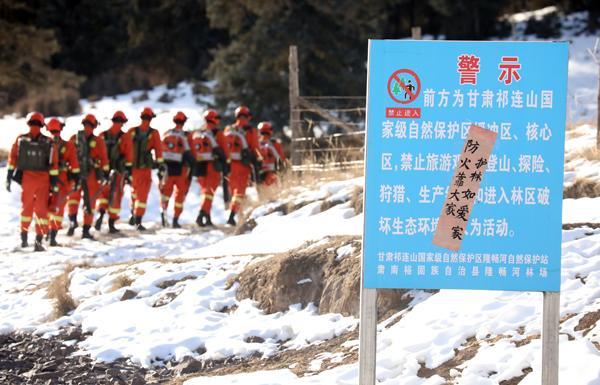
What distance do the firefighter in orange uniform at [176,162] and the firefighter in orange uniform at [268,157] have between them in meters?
1.24

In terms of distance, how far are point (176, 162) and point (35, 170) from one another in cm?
298

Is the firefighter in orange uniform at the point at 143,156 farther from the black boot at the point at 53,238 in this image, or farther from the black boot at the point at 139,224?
the black boot at the point at 53,238

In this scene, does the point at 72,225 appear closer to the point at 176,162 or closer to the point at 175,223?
the point at 175,223

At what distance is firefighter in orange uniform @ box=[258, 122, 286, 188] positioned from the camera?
57.2ft

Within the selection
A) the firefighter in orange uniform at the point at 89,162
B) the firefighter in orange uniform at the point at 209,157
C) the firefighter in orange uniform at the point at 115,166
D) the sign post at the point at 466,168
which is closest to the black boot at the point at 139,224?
the firefighter in orange uniform at the point at 115,166

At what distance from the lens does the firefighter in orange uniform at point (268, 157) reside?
17422mm

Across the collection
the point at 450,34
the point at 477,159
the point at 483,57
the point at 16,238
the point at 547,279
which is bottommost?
the point at 16,238

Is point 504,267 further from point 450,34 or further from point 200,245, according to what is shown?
point 450,34

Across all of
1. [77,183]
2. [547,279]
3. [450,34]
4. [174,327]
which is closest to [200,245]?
[77,183]

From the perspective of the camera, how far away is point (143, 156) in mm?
16547

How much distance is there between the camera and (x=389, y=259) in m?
5.73

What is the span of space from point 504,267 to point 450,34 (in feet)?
106

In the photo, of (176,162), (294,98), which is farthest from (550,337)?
(294,98)

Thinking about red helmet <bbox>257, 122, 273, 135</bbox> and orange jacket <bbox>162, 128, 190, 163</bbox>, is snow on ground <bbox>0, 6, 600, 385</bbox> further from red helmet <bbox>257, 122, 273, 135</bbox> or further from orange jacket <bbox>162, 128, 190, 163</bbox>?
red helmet <bbox>257, 122, 273, 135</bbox>
